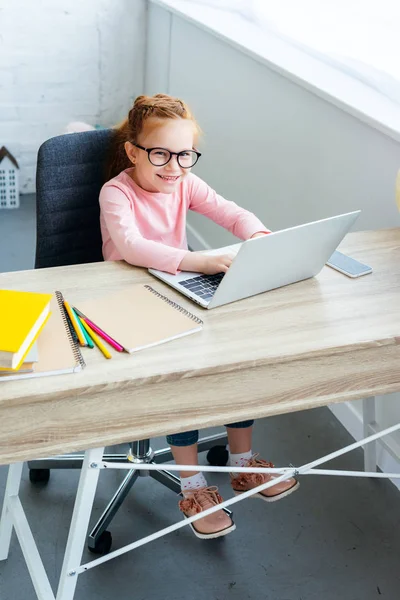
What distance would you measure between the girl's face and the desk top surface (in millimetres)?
251

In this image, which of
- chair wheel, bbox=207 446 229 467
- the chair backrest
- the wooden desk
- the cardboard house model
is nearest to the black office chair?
the chair backrest

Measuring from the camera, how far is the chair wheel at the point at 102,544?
1.73m

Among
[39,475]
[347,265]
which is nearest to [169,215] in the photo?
[347,265]

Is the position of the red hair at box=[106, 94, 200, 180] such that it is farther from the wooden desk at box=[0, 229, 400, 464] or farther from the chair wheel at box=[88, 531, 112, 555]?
the chair wheel at box=[88, 531, 112, 555]

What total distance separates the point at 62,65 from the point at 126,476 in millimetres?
2336

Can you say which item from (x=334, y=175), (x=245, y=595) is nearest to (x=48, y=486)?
(x=245, y=595)

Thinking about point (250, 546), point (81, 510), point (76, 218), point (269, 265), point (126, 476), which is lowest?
point (250, 546)

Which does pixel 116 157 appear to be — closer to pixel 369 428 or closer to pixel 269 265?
pixel 269 265

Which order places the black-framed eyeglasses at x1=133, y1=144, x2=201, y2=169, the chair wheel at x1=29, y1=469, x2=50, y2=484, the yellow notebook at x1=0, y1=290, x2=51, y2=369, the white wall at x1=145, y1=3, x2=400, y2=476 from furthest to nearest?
the white wall at x1=145, y1=3, x2=400, y2=476
the chair wheel at x1=29, y1=469, x2=50, y2=484
the black-framed eyeglasses at x1=133, y1=144, x2=201, y2=169
the yellow notebook at x1=0, y1=290, x2=51, y2=369

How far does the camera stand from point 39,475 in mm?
1931

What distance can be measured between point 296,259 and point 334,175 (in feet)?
2.83

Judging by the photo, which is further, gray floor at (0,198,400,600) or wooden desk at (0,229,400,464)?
gray floor at (0,198,400,600)

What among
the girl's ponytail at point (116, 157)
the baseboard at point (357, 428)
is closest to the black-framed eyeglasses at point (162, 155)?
the girl's ponytail at point (116, 157)

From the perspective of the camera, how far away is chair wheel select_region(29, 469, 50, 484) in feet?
6.32
